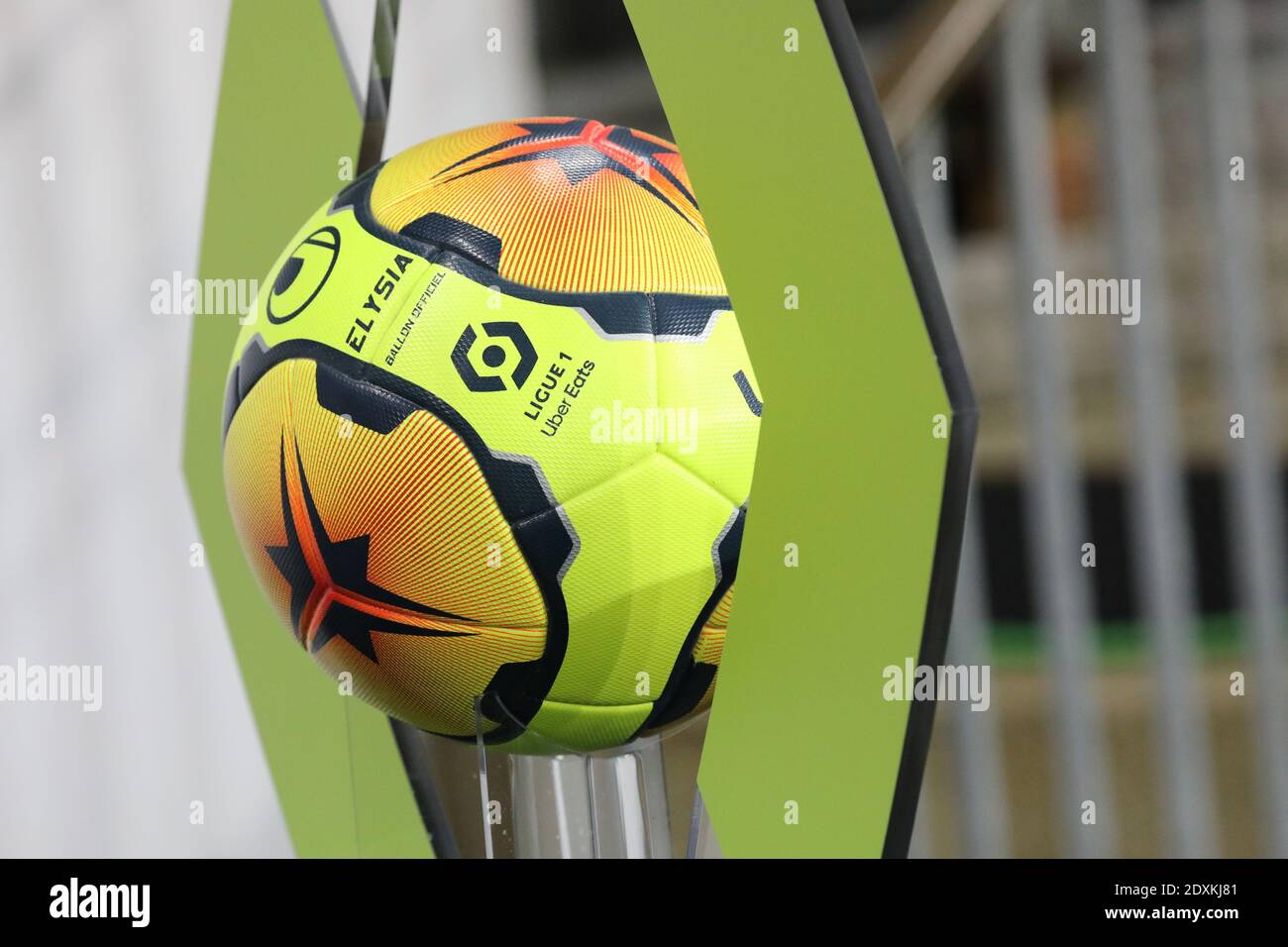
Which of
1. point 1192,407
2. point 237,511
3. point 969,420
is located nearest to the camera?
point 969,420

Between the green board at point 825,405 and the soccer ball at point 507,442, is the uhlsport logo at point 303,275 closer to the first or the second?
the soccer ball at point 507,442

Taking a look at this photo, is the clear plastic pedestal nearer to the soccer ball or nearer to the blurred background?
the soccer ball

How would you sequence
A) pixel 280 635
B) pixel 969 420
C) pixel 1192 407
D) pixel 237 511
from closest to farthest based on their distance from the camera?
pixel 969 420 < pixel 237 511 < pixel 280 635 < pixel 1192 407

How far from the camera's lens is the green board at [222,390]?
1055 mm

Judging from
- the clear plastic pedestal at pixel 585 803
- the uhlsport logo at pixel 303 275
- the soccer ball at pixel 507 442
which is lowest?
the clear plastic pedestal at pixel 585 803

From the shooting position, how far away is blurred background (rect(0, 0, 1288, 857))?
1879mm

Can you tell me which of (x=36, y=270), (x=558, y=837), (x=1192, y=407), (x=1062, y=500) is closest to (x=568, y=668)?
(x=558, y=837)

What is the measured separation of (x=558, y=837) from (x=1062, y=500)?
1.23m

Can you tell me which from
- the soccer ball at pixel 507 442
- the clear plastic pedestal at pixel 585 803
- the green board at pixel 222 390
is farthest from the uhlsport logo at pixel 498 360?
the green board at pixel 222 390

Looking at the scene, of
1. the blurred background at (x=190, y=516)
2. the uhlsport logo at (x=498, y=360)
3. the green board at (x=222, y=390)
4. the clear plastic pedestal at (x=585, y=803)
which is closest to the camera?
the uhlsport logo at (x=498, y=360)

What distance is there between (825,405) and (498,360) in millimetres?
192

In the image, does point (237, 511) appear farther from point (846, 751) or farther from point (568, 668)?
point (846, 751)

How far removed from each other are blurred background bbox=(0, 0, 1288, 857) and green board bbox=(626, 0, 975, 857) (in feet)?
1.55
